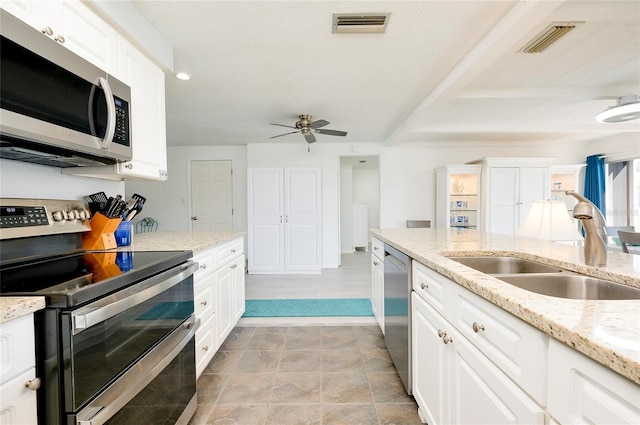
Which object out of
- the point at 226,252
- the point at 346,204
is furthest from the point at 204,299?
the point at 346,204

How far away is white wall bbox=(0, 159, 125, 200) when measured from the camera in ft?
4.10

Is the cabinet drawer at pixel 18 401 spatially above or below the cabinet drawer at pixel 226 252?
below

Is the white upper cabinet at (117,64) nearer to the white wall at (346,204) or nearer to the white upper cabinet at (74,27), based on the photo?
the white upper cabinet at (74,27)

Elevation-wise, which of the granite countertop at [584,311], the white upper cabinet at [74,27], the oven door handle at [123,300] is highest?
the white upper cabinet at [74,27]

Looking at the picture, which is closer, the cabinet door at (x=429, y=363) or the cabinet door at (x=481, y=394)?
the cabinet door at (x=481, y=394)

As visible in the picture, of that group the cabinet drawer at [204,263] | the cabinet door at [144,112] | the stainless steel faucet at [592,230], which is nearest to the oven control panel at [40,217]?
the cabinet door at [144,112]

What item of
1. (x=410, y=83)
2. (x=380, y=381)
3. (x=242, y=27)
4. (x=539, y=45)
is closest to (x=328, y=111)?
(x=410, y=83)

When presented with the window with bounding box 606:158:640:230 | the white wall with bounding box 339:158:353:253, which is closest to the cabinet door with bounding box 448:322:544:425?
the white wall with bounding box 339:158:353:253

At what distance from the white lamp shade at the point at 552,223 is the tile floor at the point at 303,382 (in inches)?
50.3

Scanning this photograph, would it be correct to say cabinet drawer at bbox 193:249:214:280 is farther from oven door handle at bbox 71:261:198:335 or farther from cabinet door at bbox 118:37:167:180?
cabinet door at bbox 118:37:167:180

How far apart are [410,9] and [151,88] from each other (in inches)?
66.8

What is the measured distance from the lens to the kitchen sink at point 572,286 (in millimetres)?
992

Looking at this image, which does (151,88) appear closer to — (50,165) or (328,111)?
(50,165)

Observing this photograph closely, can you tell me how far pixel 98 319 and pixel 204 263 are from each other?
0.96 metres
